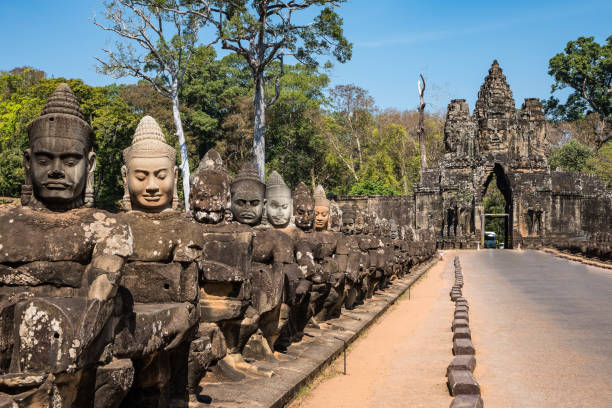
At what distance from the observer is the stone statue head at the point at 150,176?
4.72m

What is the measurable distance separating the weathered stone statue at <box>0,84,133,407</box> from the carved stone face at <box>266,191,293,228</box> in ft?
16.9

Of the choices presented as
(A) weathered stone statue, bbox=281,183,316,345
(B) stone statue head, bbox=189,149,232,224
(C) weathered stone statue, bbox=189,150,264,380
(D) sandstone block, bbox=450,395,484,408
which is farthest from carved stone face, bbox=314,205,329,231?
(D) sandstone block, bbox=450,395,484,408

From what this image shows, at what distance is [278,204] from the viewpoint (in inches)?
356

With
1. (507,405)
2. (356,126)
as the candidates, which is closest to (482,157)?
(356,126)

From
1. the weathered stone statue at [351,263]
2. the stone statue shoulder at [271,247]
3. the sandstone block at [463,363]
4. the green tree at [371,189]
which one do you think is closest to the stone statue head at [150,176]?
the stone statue shoulder at [271,247]

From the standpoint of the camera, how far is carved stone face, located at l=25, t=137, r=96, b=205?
142 inches

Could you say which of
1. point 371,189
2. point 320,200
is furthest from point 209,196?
point 371,189

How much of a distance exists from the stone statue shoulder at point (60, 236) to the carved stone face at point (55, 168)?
111mm

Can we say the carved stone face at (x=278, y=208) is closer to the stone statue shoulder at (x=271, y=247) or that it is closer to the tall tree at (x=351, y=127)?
the stone statue shoulder at (x=271, y=247)

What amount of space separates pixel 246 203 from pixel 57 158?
4.02 meters

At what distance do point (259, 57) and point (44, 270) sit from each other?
86.2ft

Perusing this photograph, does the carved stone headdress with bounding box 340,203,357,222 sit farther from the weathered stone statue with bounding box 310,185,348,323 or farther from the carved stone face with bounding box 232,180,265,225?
the carved stone face with bounding box 232,180,265,225

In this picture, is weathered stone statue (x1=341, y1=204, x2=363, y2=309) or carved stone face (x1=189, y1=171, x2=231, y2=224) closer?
carved stone face (x1=189, y1=171, x2=231, y2=224)

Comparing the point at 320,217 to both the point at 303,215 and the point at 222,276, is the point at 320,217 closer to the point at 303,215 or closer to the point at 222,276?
the point at 303,215
